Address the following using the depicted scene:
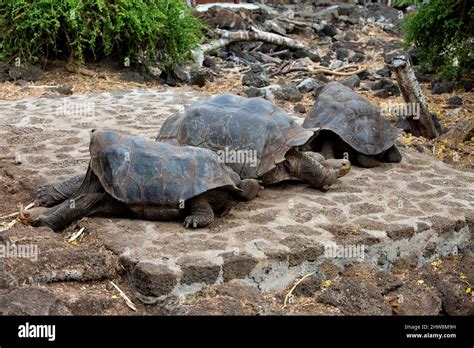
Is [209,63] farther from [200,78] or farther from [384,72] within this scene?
[384,72]

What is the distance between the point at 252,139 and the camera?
231 inches

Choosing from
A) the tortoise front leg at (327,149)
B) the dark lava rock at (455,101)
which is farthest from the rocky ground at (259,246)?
the dark lava rock at (455,101)

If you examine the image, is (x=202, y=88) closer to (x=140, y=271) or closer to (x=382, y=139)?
(x=382, y=139)

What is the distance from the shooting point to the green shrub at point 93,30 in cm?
1084

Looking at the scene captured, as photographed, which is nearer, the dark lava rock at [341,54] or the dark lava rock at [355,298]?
the dark lava rock at [355,298]

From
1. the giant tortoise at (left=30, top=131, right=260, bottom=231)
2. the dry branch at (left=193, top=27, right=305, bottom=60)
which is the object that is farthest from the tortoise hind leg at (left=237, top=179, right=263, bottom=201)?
the dry branch at (left=193, top=27, right=305, bottom=60)

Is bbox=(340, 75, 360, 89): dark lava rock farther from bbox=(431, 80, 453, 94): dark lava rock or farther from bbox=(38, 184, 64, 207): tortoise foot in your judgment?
bbox=(38, 184, 64, 207): tortoise foot

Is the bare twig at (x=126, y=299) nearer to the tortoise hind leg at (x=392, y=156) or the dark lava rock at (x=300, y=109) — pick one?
the tortoise hind leg at (x=392, y=156)

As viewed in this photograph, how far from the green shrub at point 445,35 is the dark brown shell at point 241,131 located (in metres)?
6.10

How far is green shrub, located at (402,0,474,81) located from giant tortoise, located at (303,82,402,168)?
4669mm

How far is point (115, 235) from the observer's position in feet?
15.8

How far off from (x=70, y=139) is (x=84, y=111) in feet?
4.92
